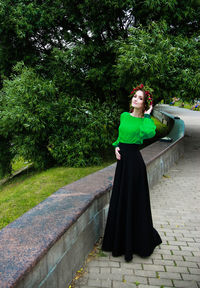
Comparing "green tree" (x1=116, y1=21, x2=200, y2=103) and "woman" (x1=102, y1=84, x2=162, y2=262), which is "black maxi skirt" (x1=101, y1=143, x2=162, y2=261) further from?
"green tree" (x1=116, y1=21, x2=200, y2=103)

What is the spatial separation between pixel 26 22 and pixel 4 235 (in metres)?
8.20

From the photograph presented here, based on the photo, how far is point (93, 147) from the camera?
9.88m

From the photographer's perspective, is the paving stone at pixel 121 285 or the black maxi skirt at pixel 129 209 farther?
the black maxi skirt at pixel 129 209

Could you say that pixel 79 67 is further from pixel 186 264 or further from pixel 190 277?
pixel 190 277

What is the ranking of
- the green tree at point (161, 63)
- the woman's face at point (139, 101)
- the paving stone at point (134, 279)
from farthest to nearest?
the green tree at point (161, 63) < the woman's face at point (139, 101) < the paving stone at point (134, 279)

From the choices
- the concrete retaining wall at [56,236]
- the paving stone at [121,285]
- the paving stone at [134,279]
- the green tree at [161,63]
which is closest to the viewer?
the concrete retaining wall at [56,236]

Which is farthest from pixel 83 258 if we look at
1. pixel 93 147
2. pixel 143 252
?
pixel 93 147

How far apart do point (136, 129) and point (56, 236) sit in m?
1.52

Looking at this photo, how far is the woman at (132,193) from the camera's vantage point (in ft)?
10.8

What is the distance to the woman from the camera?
10.8 ft

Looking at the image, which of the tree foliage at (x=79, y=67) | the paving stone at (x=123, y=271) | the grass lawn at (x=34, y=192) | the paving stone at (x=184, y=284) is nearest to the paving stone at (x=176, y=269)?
the paving stone at (x=184, y=284)

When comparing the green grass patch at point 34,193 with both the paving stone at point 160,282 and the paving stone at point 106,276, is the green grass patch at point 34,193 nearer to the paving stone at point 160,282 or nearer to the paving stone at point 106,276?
the paving stone at point 106,276

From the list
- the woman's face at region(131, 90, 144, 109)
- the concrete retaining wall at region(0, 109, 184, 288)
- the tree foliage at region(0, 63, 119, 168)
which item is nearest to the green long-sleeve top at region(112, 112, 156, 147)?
the woman's face at region(131, 90, 144, 109)

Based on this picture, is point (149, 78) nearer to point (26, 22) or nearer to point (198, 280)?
point (26, 22)
